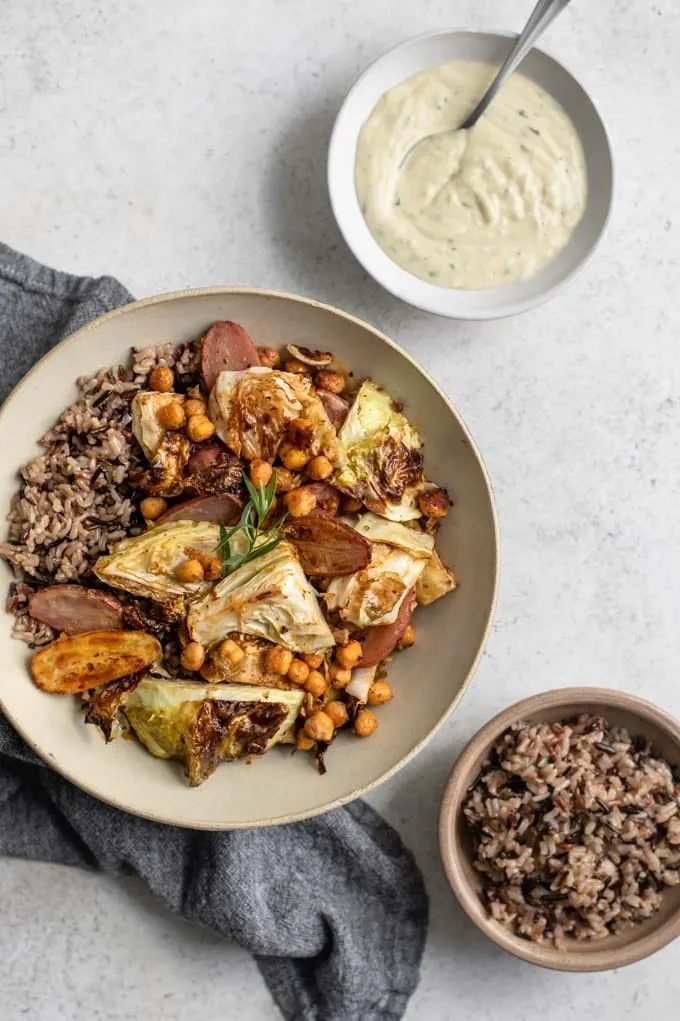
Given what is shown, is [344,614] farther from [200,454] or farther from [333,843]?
[333,843]

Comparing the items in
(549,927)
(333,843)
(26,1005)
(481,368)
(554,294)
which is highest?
(554,294)

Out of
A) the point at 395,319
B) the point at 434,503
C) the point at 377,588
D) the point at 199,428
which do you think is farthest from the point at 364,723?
the point at 395,319

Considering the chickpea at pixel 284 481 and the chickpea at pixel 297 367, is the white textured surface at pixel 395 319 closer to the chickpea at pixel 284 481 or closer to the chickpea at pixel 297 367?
the chickpea at pixel 297 367

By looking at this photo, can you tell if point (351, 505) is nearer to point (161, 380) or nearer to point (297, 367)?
point (297, 367)

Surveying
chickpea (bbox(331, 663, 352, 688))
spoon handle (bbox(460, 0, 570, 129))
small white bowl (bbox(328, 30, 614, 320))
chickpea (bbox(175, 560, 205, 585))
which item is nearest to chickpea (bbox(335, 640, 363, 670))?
chickpea (bbox(331, 663, 352, 688))

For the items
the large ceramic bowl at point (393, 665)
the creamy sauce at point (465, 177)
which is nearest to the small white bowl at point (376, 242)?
the creamy sauce at point (465, 177)

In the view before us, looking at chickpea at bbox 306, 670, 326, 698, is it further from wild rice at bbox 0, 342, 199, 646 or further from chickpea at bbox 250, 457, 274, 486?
wild rice at bbox 0, 342, 199, 646

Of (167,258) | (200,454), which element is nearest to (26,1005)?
(200,454)

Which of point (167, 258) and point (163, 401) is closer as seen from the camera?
point (163, 401)
